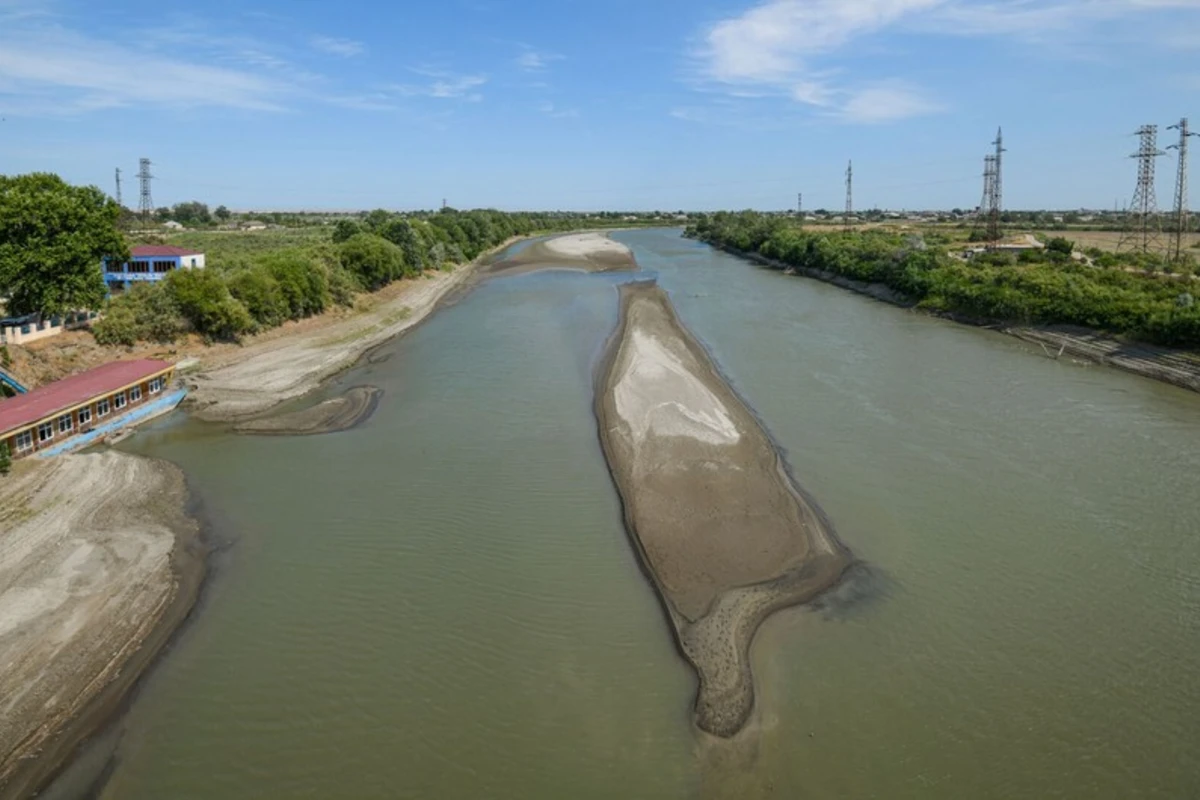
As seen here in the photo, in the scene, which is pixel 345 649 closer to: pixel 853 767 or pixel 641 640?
pixel 641 640

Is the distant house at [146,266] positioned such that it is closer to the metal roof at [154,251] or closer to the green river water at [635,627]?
the metal roof at [154,251]

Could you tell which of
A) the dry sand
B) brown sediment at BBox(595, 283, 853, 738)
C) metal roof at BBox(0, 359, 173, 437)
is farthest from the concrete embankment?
brown sediment at BBox(595, 283, 853, 738)

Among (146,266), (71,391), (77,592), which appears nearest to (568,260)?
(146,266)

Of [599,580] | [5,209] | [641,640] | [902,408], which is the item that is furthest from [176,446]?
[902,408]

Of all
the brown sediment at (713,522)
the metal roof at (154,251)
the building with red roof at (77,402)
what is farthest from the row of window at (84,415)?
the metal roof at (154,251)

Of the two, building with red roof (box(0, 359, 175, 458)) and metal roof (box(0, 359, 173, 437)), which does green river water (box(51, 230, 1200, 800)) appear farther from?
metal roof (box(0, 359, 173, 437))
